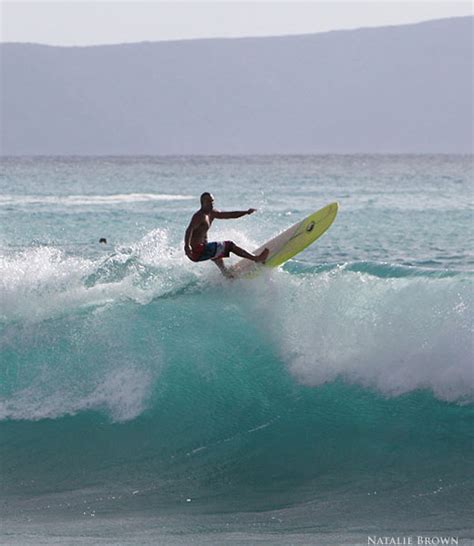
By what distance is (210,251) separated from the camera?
1138 centimetres

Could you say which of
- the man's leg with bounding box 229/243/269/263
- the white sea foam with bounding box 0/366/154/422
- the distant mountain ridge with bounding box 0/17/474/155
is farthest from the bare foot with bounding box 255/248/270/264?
the distant mountain ridge with bounding box 0/17/474/155

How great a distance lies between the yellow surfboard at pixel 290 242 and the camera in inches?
468

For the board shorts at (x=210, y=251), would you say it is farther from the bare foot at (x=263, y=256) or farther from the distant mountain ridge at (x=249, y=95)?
the distant mountain ridge at (x=249, y=95)

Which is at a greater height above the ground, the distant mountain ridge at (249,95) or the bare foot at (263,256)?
the distant mountain ridge at (249,95)

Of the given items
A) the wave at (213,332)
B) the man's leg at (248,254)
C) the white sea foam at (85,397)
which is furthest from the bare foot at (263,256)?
the white sea foam at (85,397)

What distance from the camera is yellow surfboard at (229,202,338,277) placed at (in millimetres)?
11883

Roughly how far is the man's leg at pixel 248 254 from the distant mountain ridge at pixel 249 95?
204 ft

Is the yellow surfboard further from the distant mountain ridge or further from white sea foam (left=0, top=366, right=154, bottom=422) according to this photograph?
the distant mountain ridge

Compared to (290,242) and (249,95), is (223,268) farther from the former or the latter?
(249,95)

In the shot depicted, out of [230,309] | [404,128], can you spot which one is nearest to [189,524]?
[230,309]

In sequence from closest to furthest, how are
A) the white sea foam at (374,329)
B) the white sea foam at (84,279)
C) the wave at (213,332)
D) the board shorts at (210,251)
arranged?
1. the white sea foam at (374,329)
2. the wave at (213,332)
3. the board shorts at (210,251)
4. the white sea foam at (84,279)

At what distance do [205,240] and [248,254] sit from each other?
0.45 m

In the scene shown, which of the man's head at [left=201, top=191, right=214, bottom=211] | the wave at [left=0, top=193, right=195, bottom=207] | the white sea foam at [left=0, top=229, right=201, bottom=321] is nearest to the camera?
the man's head at [left=201, top=191, right=214, bottom=211]

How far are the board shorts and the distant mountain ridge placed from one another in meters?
62.5
